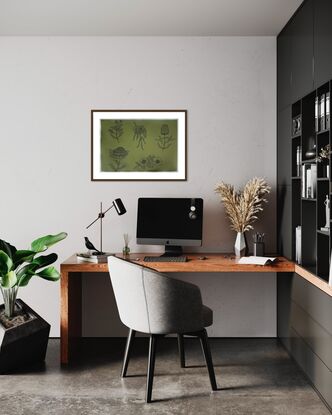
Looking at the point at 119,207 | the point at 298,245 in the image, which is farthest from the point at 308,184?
the point at 119,207

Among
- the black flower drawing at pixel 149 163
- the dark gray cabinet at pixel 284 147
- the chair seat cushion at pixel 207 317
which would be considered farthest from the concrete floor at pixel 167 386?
the black flower drawing at pixel 149 163

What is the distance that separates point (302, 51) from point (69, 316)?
8.50 feet

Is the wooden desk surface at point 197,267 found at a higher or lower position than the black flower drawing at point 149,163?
lower

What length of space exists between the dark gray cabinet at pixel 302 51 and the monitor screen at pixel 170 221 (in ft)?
4.00

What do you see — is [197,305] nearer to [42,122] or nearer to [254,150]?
[254,150]

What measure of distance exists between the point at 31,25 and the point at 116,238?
1912mm

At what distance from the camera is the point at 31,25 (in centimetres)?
468

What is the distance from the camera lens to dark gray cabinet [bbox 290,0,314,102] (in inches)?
152

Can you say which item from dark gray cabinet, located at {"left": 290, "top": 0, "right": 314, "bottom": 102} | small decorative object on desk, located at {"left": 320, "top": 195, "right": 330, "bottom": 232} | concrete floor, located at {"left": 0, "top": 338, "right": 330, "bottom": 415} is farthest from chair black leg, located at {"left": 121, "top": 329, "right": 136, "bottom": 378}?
dark gray cabinet, located at {"left": 290, "top": 0, "right": 314, "bottom": 102}

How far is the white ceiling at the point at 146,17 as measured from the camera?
13.6 feet

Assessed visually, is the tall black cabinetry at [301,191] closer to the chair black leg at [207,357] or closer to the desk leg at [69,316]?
the chair black leg at [207,357]

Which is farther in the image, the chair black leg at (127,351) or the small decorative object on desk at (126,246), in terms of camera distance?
the small decorative object on desk at (126,246)

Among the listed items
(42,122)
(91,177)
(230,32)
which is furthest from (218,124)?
(42,122)

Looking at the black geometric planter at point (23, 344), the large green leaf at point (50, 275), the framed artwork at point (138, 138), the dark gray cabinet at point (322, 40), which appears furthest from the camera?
the framed artwork at point (138, 138)
